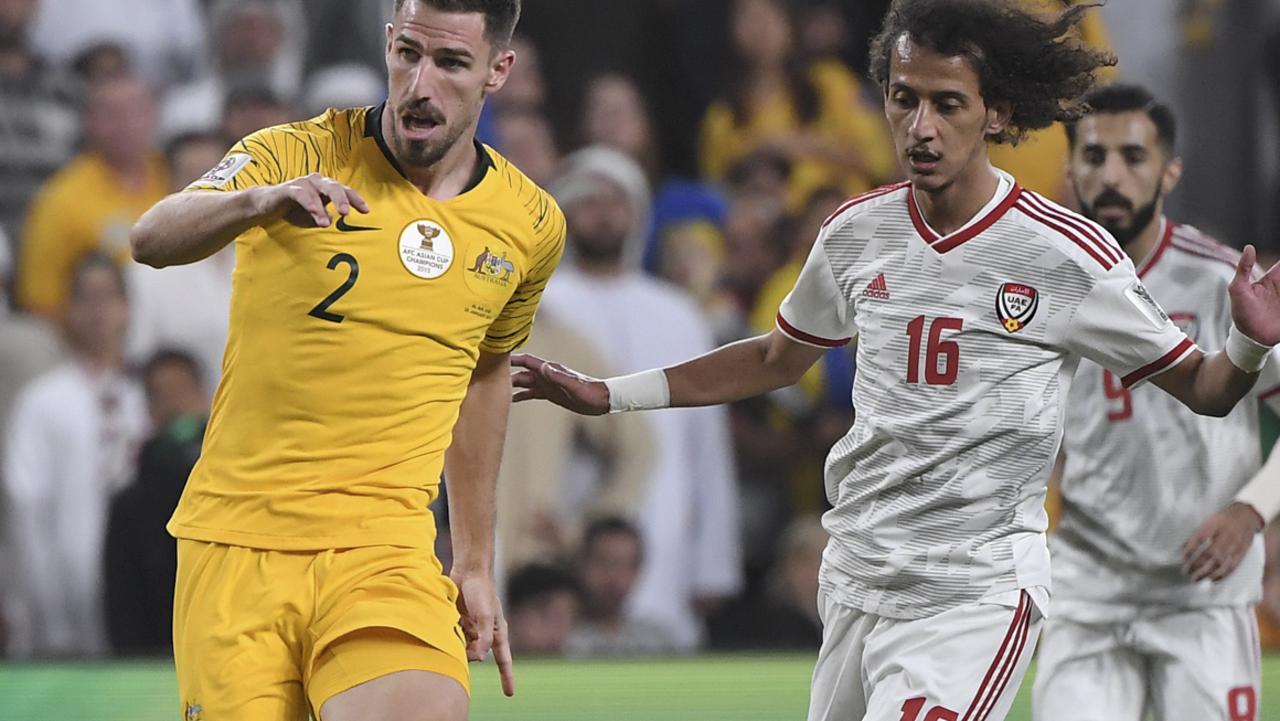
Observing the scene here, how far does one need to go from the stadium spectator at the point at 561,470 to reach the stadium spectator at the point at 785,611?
33.5 inches

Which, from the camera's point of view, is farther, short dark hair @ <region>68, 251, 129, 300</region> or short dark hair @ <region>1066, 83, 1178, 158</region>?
short dark hair @ <region>68, 251, 129, 300</region>

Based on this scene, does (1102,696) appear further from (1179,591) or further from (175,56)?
(175,56)

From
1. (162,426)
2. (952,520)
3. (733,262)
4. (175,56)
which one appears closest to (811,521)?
(733,262)

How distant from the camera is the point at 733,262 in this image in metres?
9.39

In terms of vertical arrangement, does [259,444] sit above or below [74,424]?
above

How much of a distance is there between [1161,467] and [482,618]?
2.08 metres

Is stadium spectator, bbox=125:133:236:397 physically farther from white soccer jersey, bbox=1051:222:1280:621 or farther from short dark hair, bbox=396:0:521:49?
short dark hair, bbox=396:0:521:49

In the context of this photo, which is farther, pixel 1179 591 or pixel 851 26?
pixel 851 26

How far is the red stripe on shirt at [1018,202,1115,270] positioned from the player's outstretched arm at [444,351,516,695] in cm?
125

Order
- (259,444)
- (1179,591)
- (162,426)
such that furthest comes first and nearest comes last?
1. (162,426)
2. (1179,591)
3. (259,444)

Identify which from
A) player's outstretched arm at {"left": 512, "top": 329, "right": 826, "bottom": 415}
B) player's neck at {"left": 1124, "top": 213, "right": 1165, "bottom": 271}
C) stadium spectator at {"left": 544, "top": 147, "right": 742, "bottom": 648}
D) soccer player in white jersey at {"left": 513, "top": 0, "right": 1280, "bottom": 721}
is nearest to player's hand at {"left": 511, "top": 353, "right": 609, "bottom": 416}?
player's outstretched arm at {"left": 512, "top": 329, "right": 826, "bottom": 415}

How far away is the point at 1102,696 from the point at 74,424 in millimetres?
6129

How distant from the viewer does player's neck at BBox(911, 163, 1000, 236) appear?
367cm

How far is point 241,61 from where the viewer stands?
30.3 feet
